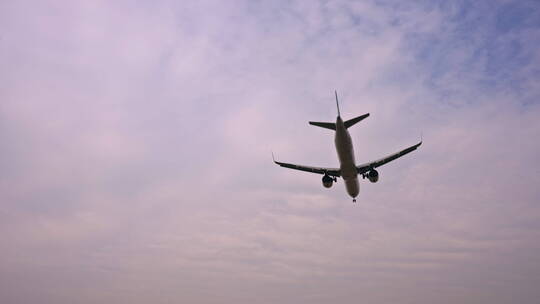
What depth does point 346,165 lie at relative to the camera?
5462 cm

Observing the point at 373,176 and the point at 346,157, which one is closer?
the point at 346,157

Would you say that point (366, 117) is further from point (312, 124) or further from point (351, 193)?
point (351, 193)

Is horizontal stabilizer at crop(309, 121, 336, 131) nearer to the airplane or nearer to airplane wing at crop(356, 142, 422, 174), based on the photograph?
the airplane

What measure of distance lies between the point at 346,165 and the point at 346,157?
2161mm

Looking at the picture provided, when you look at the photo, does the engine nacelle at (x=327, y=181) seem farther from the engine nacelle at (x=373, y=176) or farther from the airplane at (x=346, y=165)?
the engine nacelle at (x=373, y=176)

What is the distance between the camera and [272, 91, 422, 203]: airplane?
5044cm

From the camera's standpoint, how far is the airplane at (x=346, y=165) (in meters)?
50.4

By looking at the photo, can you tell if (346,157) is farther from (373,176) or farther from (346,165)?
(373,176)

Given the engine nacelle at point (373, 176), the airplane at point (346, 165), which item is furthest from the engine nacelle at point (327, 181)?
the engine nacelle at point (373, 176)

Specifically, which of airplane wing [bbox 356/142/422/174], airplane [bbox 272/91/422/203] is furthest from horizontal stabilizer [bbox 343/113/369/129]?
airplane wing [bbox 356/142/422/174]

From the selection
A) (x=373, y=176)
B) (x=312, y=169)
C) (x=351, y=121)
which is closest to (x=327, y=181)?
(x=312, y=169)

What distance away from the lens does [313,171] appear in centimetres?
6172

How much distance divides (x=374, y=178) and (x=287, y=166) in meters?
11.9

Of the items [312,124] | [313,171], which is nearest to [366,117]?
[312,124]
